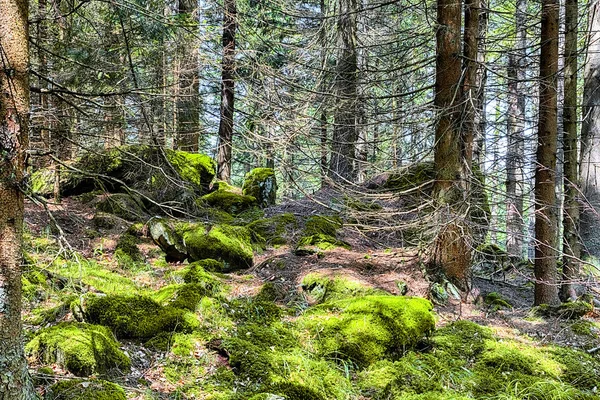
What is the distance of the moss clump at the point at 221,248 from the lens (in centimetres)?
690

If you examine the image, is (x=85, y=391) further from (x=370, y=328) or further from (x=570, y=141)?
(x=570, y=141)

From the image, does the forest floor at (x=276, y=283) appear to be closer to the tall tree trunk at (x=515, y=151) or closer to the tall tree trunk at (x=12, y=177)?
the tall tree trunk at (x=12, y=177)

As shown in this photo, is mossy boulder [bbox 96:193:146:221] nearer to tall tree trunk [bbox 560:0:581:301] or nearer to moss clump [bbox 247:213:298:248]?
moss clump [bbox 247:213:298:248]

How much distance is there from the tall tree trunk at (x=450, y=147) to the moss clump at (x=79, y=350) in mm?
4459

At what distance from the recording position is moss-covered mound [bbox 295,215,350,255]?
24.4 ft

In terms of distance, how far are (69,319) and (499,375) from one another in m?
4.25

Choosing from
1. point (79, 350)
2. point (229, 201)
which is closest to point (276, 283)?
point (79, 350)

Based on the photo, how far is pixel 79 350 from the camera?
3.22m

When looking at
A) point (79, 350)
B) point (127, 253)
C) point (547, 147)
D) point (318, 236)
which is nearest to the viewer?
point (79, 350)

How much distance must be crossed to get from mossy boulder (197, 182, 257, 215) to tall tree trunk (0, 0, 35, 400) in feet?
25.1

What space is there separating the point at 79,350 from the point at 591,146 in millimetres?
7668

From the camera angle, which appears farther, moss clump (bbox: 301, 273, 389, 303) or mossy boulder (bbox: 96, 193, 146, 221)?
mossy boulder (bbox: 96, 193, 146, 221)

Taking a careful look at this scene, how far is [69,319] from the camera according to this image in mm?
4094

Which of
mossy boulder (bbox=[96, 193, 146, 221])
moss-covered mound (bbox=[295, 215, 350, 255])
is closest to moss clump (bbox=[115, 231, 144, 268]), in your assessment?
mossy boulder (bbox=[96, 193, 146, 221])
